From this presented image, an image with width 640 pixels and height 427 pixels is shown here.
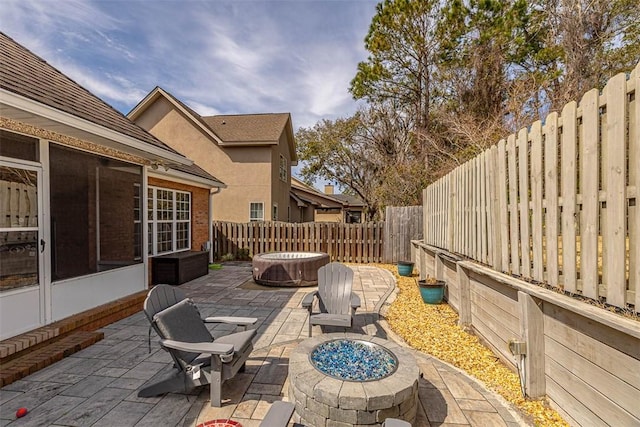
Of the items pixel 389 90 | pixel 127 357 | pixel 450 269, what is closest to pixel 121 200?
pixel 127 357

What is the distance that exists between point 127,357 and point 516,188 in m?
5.13

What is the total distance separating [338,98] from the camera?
19562 mm

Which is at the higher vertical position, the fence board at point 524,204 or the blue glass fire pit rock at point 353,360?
the fence board at point 524,204

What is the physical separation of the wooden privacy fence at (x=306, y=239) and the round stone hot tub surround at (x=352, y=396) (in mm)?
8500

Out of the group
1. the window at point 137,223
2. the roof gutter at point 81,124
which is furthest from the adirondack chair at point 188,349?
the window at point 137,223

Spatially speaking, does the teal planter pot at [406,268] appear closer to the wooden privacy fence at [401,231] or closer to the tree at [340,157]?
the wooden privacy fence at [401,231]

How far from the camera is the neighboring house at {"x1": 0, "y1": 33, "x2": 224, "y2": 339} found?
12.4 ft

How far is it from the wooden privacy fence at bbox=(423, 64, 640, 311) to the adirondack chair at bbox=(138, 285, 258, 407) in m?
3.05

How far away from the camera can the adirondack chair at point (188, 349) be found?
281cm

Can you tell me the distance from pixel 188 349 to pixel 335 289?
2.67 m

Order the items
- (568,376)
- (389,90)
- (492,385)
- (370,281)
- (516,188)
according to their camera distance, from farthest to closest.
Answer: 1. (389,90)
2. (370,281)
3. (516,188)
4. (492,385)
5. (568,376)

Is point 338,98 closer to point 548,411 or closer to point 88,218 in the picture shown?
point 88,218

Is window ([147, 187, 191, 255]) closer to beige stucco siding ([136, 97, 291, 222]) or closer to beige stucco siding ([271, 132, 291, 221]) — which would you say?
beige stucco siding ([136, 97, 291, 222])

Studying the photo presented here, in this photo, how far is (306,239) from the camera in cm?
1145
